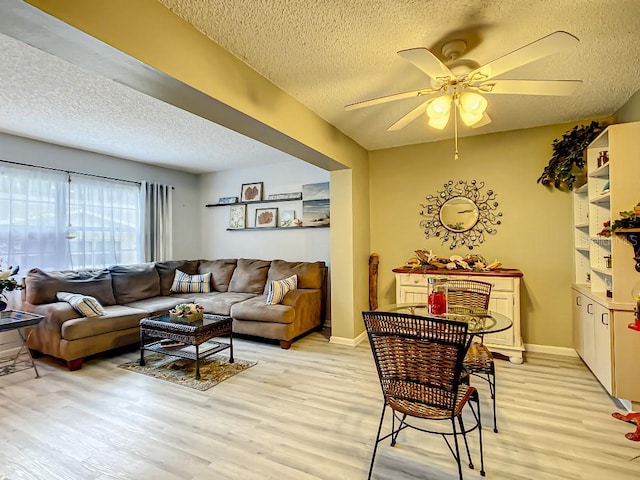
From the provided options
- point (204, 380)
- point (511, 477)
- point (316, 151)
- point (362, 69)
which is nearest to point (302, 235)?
point (316, 151)

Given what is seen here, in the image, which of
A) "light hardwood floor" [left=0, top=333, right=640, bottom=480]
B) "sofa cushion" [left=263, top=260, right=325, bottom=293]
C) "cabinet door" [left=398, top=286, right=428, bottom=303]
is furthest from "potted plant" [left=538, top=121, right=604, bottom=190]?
"sofa cushion" [left=263, top=260, right=325, bottom=293]

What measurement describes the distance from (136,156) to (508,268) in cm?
527

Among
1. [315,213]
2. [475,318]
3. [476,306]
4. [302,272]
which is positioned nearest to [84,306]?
[302,272]

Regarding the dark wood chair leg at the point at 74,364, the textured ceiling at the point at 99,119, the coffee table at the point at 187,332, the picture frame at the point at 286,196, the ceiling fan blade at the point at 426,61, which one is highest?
the textured ceiling at the point at 99,119

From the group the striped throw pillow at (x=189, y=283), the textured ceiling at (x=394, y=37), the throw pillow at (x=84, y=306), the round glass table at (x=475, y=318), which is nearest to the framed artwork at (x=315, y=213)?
the striped throw pillow at (x=189, y=283)

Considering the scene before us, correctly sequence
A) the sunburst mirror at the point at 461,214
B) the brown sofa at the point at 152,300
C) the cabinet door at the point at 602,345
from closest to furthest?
the cabinet door at the point at 602,345 < the brown sofa at the point at 152,300 < the sunburst mirror at the point at 461,214

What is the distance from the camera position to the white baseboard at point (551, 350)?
3.61 m

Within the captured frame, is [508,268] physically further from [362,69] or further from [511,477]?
[362,69]

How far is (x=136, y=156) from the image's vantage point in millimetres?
4984

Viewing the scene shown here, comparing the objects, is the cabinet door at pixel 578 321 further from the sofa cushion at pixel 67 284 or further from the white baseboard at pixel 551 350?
the sofa cushion at pixel 67 284

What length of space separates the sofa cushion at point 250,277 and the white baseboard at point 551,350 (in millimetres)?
3492

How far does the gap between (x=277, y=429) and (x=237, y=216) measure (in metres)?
4.15

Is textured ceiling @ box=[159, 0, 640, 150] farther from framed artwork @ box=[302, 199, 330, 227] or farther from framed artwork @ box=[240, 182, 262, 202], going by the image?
framed artwork @ box=[240, 182, 262, 202]

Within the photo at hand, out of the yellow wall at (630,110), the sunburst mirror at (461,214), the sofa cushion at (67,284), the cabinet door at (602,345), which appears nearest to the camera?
the cabinet door at (602,345)
